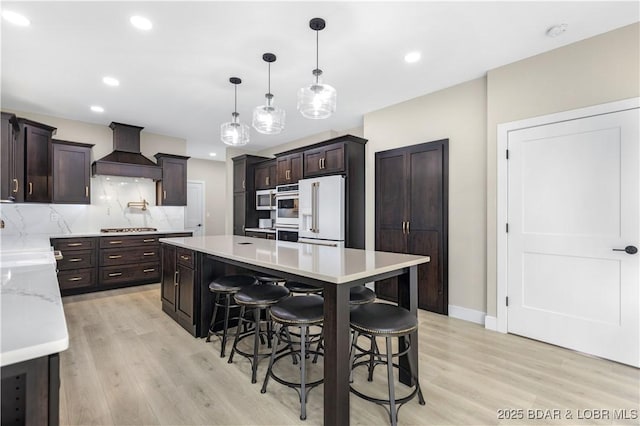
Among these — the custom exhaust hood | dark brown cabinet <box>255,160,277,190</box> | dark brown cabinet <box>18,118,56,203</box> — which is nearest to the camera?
dark brown cabinet <box>18,118,56,203</box>

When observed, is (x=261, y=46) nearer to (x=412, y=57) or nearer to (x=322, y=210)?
(x=412, y=57)

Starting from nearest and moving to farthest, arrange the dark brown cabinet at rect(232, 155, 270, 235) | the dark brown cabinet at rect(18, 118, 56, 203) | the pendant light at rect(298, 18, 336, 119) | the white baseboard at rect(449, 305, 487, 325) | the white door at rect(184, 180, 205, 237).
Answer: the pendant light at rect(298, 18, 336, 119), the white baseboard at rect(449, 305, 487, 325), the dark brown cabinet at rect(18, 118, 56, 203), the dark brown cabinet at rect(232, 155, 270, 235), the white door at rect(184, 180, 205, 237)

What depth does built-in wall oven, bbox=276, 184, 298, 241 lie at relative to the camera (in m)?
5.15

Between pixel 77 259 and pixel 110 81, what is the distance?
8.81 ft

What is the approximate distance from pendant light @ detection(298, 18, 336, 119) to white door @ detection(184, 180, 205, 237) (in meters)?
6.72

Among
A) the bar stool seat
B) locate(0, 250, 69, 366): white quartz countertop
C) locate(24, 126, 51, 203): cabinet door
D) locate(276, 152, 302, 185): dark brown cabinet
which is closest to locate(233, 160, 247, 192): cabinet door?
locate(276, 152, 302, 185): dark brown cabinet

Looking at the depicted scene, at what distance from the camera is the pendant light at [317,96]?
2400 mm

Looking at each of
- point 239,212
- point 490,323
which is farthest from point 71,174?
point 490,323

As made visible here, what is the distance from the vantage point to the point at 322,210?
4.50 metres

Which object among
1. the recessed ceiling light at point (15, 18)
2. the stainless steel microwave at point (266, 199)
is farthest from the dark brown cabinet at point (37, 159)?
the stainless steel microwave at point (266, 199)

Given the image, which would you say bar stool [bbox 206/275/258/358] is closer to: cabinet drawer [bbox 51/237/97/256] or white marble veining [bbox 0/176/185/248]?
cabinet drawer [bbox 51/237/97/256]

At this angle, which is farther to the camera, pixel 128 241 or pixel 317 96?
pixel 128 241

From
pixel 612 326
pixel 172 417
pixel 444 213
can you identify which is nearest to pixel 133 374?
pixel 172 417

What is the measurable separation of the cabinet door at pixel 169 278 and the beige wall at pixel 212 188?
5.20 m
